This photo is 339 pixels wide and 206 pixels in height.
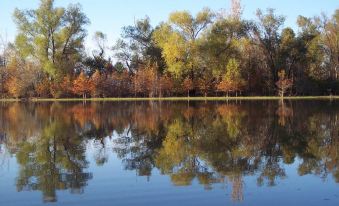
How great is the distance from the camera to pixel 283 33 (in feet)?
229

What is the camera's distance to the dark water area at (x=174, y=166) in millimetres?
9789

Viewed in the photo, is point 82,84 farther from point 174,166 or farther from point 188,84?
point 174,166

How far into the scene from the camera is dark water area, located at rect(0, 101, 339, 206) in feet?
32.1

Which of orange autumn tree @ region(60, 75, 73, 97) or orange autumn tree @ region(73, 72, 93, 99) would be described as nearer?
orange autumn tree @ region(73, 72, 93, 99)

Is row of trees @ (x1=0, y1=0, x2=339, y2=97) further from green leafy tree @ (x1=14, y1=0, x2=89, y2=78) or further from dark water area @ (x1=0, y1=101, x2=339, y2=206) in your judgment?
dark water area @ (x1=0, y1=101, x2=339, y2=206)

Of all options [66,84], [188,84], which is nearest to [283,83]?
[188,84]

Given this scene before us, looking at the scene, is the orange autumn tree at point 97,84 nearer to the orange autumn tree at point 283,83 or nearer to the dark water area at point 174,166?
the orange autumn tree at point 283,83

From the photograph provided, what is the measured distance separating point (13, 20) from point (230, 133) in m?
60.5

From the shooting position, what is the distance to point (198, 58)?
6962cm

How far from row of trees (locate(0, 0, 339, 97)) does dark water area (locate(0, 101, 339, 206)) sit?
46536 millimetres

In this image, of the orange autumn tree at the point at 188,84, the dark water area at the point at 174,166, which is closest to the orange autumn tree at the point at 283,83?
the orange autumn tree at the point at 188,84

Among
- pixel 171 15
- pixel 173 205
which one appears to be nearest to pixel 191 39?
pixel 171 15

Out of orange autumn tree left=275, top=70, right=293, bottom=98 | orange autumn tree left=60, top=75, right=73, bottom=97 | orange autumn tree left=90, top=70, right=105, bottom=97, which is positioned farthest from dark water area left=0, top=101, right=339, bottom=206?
orange autumn tree left=60, top=75, right=73, bottom=97

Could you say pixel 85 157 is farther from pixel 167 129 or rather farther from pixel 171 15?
pixel 171 15
